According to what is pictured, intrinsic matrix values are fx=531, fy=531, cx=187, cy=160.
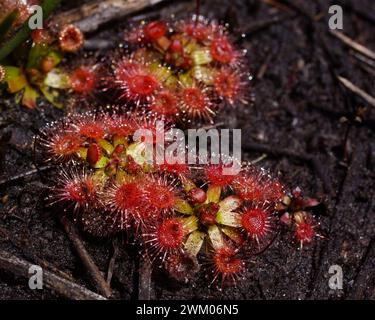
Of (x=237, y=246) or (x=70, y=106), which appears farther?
(x=70, y=106)

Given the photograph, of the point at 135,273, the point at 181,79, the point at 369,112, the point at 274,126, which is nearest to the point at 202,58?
the point at 181,79

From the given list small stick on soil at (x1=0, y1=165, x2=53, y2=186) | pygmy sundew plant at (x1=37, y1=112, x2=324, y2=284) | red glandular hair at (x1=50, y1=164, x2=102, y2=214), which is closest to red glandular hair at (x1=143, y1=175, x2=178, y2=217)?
pygmy sundew plant at (x1=37, y1=112, x2=324, y2=284)

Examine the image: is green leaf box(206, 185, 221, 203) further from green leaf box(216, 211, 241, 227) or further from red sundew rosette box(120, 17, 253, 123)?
red sundew rosette box(120, 17, 253, 123)

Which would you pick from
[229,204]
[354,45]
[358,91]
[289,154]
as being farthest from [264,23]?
[229,204]

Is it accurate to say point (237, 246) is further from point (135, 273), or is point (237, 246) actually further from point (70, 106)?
point (70, 106)

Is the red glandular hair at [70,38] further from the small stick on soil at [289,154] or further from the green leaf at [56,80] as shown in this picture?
the small stick on soil at [289,154]

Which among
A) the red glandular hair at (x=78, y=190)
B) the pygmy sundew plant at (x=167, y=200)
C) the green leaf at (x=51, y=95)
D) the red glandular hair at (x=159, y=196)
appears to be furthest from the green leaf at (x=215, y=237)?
the green leaf at (x=51, y=95)

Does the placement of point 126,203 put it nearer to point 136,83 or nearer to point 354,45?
point 136,83
